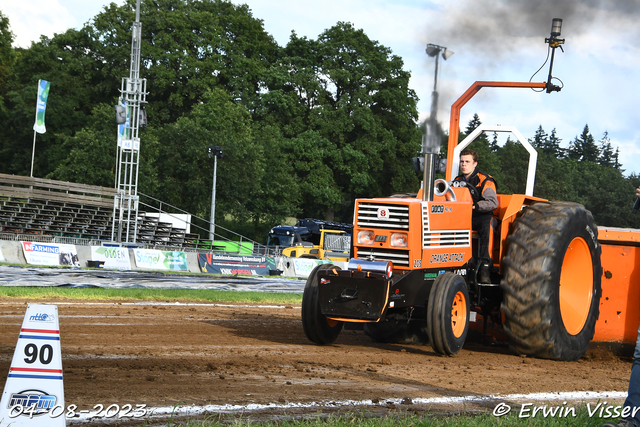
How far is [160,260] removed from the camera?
1076 inches

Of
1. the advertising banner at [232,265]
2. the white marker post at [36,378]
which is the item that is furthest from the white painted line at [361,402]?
→ the advertising banner at [232,265]

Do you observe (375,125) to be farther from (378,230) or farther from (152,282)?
(378,230)

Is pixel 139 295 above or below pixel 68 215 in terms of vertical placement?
below

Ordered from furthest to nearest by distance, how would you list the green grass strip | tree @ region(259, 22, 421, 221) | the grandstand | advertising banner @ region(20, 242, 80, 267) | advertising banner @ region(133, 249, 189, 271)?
tree @ region(259, 22, 421, 221)
the grandstand
advertising banner @ region(133, 249, 189, 271)
advertising banner @ region(20, 242, 80, 267)
the green grass strip

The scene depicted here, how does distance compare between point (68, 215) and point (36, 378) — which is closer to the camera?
point (36, 378)

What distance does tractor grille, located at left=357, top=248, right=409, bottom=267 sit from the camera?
8266 mm

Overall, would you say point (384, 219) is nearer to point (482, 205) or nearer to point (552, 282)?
point (482, 205)

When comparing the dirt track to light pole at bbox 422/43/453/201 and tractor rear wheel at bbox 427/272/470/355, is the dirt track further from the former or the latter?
light pole at bbox 422/43/453/201

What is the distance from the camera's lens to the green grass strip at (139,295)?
14.5 meters

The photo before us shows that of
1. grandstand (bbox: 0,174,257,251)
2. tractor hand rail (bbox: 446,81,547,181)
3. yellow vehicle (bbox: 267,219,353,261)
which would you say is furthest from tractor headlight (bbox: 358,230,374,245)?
grandstand (bbox: 0,174,257,251)

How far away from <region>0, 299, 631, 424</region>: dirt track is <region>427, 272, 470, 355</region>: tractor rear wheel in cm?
21

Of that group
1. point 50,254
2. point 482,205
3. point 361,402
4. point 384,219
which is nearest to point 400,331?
point 384,219

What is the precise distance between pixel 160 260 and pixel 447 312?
2101 cm

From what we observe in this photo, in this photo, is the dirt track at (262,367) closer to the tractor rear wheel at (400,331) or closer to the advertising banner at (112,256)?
the tractor rear wheel at (400,331)
